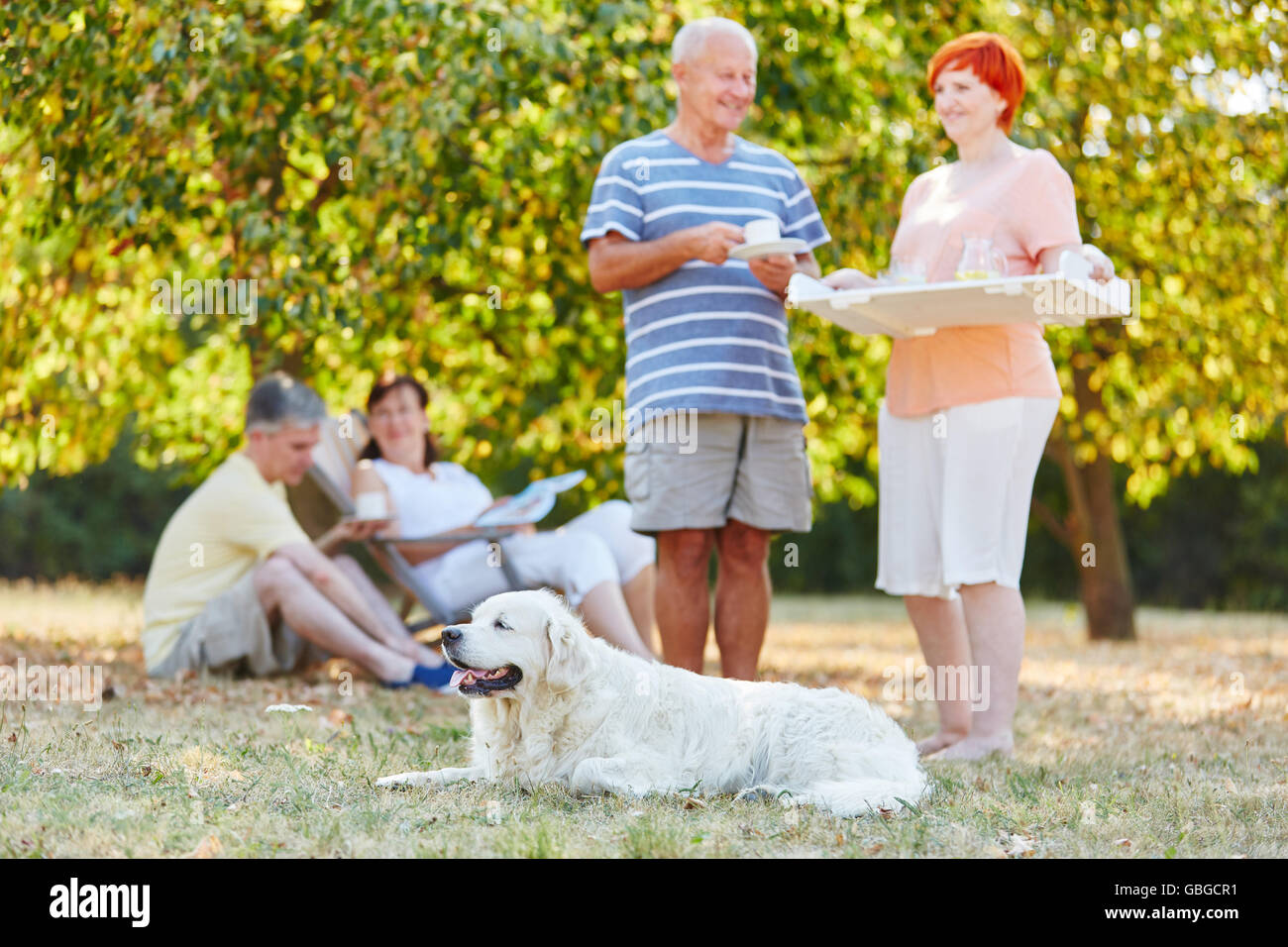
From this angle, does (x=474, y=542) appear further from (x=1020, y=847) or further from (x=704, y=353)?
(x=1020, y=847)

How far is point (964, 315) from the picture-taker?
419 cm

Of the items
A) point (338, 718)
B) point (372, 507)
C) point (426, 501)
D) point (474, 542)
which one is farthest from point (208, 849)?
point (426, 501)

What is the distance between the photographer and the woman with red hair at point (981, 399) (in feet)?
14.0

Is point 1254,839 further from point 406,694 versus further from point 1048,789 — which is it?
point 406,694

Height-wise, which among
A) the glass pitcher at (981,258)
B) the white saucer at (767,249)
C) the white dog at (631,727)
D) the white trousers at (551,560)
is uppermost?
the white saucer at (767,249)

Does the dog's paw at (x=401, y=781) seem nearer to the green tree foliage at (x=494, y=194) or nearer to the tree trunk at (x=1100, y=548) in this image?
the green tree foliage at (x=494, y=194)

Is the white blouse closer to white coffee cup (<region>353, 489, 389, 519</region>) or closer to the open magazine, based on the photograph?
white coffee cup (<region>353, 489, 389, 519</region>)

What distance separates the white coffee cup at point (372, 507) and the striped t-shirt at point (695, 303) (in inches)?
72.4

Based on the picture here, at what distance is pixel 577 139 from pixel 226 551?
96.3 inches

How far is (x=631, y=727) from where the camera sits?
11.5ft

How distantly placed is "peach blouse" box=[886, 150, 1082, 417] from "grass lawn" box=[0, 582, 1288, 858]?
1174mm

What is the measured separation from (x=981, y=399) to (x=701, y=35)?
4.93 feet

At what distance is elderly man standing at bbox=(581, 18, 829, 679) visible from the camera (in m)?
4.51

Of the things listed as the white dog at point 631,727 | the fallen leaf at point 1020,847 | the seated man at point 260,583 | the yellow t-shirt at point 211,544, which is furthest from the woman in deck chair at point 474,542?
the fallen leaf at point 1020,847
